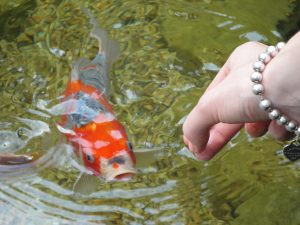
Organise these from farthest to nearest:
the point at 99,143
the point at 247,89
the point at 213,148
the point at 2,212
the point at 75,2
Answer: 1. the point at 75,2
2. the point at 2,212
3. the point at 99,143
4. the point at 213,148
5. the point at 247,89

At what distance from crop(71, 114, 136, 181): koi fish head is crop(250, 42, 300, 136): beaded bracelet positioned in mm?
881

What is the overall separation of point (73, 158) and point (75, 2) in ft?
4.86

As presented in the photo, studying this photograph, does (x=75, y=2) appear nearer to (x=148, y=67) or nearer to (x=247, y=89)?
(x=148, y=67)

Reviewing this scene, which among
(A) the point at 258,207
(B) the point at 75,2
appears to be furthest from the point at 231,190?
(B) the point at 75,2

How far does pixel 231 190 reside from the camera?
267cm

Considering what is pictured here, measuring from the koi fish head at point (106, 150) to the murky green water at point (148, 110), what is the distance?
193 mm

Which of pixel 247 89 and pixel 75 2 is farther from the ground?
pixel 247 89

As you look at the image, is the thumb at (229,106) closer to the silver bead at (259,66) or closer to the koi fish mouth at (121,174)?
the silver bead at (259,66)

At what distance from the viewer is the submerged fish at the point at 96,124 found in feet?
7.79

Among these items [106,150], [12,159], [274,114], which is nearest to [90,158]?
[106,150]

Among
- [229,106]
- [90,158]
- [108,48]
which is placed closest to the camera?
[229,106]

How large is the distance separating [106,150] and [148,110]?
0.79 m

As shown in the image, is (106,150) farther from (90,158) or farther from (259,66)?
(259,66)

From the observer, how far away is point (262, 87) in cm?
154
